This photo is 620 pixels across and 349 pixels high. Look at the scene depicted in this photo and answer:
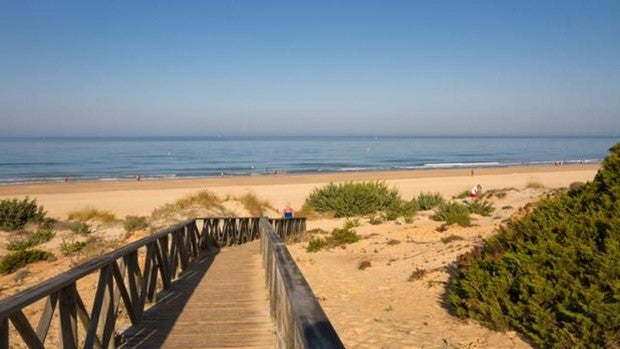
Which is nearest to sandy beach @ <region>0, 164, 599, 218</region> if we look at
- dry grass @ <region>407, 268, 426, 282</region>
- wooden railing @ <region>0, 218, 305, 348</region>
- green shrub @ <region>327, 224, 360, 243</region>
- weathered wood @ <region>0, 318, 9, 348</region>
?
green shrub @ <region>327, 224, 360, 243</region>

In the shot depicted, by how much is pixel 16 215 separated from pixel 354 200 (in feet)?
47.7

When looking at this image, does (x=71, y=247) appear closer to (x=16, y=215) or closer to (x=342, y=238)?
(x=16, y=215)

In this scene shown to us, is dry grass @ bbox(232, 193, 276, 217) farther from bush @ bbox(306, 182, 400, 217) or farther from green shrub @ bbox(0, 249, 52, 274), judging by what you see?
green shrub @ bbox(0, 249, 52, 274)

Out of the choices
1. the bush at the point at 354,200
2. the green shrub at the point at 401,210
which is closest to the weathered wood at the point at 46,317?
the green shrub at the point at 401,210

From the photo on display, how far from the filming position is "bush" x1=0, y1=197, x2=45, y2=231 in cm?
1947

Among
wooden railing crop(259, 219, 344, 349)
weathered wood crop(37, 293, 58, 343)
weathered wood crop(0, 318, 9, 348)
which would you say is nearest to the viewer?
wooden railing crop(259, 219, 344, 349)

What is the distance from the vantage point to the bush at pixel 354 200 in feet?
83.7

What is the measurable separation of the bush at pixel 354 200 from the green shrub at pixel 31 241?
12.8 meters

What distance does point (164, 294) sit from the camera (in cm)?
744

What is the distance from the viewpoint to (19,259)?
1441 cm

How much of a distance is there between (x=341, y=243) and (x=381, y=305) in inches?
288

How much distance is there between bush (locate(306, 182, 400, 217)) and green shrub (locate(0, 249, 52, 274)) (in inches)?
551

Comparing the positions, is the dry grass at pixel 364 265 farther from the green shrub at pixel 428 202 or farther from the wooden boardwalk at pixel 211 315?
the green shrub at pixel 428 202

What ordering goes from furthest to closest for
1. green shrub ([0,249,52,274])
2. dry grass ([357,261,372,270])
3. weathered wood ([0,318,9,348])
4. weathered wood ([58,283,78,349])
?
green shrub ([0,249,52,274]) → dry grass ([357,261,372,270]) → weathered wood ([58,283,78,349]) → weathered wood ([0,318,9,348])
